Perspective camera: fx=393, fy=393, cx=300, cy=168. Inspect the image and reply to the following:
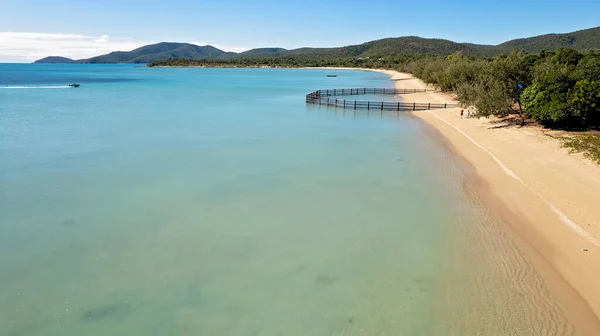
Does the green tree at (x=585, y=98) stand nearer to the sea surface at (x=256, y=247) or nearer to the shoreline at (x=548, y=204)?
the shoreline at (x=548, y=204)

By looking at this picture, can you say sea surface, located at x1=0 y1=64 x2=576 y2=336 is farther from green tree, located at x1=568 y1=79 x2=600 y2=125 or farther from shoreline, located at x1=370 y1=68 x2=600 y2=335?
green tree, located at x1=568 y1=79 x2=600 y2=125

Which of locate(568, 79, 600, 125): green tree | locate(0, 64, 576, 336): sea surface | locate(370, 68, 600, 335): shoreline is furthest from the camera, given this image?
locate(568, 79, 600, 125): green tree

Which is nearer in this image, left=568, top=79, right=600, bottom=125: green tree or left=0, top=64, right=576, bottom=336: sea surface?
left=0, top=64, right=576, bottom=336: sea surface

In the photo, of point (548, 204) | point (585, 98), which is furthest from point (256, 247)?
point (585, 98)

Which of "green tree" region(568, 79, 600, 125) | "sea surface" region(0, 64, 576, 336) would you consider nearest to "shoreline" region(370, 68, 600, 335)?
"sea surface" region(0, 64, 576, 336)

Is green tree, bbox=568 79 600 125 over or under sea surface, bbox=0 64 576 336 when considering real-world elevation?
over

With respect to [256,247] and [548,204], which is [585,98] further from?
[256,247]

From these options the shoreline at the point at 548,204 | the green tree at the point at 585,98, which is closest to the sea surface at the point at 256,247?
the shoreline at the point at 548,204

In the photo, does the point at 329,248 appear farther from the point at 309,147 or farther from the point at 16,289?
the point at 309,147
